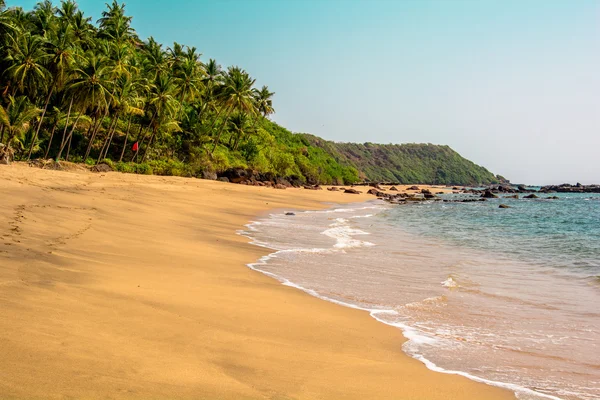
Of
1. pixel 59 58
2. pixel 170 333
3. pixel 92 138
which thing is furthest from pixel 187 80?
pixel 170 333

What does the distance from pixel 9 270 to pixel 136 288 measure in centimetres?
156

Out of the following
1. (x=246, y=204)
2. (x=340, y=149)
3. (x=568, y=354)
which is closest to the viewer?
(x=568, y=354)

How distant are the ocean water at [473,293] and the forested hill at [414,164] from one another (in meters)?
113

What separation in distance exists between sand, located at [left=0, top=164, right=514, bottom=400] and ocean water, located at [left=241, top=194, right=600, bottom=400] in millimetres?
529

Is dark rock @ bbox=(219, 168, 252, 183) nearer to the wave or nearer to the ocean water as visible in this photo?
the ocean water

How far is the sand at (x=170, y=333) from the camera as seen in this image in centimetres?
331

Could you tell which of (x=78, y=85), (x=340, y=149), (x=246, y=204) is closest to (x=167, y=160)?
(x=78, y=85)

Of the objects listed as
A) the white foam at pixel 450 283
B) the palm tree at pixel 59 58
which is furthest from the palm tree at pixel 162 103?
the white foam at pixel 450 283

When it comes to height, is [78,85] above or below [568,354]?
above

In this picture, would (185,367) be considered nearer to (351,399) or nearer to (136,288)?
(351,399)

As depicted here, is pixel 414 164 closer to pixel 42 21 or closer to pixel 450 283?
pixel 42 21

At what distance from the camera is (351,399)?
11.7 feet

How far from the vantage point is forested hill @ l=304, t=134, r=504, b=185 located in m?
137

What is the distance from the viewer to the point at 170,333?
4.56 metres
